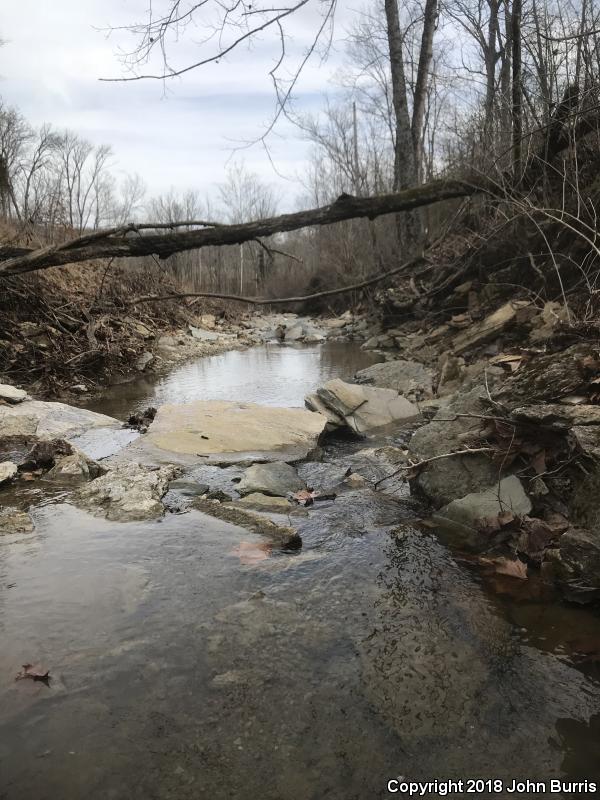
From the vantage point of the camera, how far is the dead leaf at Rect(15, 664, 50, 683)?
1877 millimetres

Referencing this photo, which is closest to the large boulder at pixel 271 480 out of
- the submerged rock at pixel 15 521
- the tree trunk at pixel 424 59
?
the submerged rock at pixel 15 521

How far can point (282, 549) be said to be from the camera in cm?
295

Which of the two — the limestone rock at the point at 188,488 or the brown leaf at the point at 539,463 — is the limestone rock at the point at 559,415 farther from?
the limestone rock at the point at 188,488

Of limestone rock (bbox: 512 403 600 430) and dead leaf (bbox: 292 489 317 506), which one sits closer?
limestone rock (bbox: 512 403 600 430)

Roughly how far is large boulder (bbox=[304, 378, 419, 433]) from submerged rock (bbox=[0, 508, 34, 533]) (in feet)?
10.4

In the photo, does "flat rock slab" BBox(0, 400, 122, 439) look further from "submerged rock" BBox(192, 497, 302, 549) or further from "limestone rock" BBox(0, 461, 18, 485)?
"submerged rock" BBox(192, 497, 302, 549)

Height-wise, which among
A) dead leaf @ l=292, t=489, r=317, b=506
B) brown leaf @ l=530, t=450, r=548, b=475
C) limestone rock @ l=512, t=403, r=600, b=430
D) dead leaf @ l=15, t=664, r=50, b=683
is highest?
limestone rock @ l=512, t=403, r=600, b=430

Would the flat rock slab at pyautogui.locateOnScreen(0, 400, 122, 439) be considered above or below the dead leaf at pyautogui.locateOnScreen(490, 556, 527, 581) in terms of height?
above

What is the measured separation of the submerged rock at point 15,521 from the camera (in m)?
3.10

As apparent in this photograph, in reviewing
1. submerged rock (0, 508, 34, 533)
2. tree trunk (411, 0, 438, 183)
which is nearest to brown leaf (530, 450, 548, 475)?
submerged rock (0, 508, 34, 533)

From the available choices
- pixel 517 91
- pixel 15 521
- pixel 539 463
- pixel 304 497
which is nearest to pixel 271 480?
pixel 304 497

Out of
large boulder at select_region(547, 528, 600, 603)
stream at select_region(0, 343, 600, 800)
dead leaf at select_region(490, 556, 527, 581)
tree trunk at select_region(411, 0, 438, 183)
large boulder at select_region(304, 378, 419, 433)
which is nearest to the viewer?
stream at select_region(0, 343, 600, 800)

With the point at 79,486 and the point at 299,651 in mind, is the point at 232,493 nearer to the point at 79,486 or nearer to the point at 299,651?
the point at 79,486

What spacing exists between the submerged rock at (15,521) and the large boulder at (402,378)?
507 centimetres
